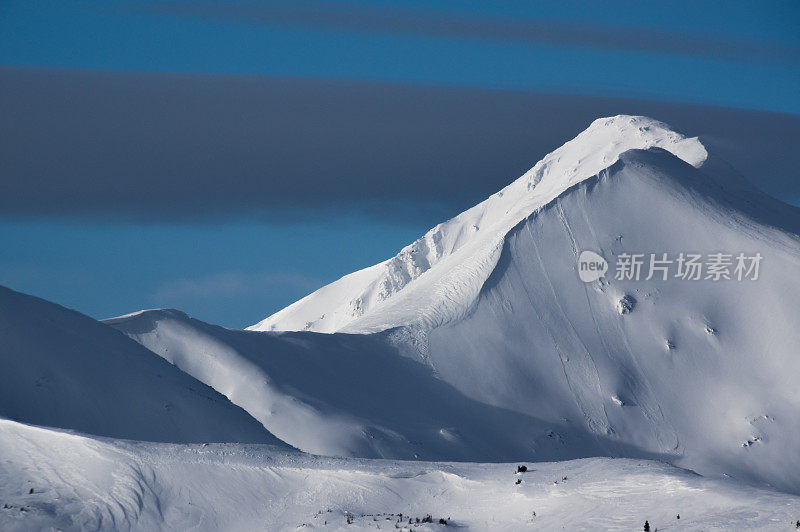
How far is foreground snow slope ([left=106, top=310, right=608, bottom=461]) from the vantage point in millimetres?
62469

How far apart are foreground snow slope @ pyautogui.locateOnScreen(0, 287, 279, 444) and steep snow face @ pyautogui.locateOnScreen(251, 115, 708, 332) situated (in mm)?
30095

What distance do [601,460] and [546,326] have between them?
44990 mm

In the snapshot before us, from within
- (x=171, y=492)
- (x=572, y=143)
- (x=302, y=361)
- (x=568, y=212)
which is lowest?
(x=171, y=492)

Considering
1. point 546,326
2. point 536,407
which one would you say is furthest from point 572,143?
→ point 536,407

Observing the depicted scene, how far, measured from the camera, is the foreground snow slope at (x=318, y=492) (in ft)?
91.0

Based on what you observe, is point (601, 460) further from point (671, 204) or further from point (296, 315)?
point (296, 315)

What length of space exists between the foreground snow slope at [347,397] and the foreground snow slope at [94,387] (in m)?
11.4

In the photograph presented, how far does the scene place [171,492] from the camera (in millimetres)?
31281

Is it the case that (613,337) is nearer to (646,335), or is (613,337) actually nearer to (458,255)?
(646,335)

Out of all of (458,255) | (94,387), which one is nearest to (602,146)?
(458,255)

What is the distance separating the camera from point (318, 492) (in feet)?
102

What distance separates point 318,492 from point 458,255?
62456 millimetres

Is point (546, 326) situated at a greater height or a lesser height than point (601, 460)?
greater

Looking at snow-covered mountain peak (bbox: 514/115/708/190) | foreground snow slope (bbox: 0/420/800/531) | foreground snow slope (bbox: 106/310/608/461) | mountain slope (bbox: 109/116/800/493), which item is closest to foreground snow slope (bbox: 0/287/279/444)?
foreground snow slope (bbox: 0/420/800/531)
